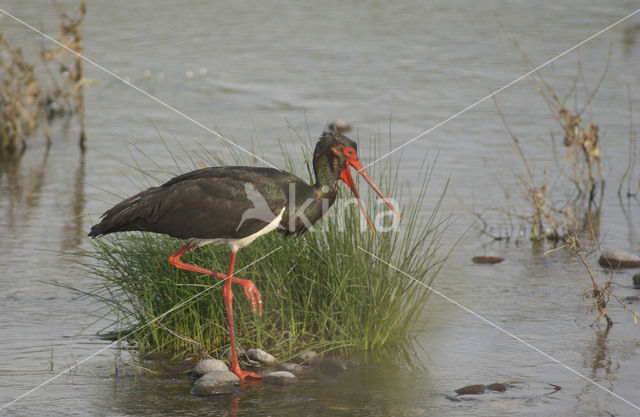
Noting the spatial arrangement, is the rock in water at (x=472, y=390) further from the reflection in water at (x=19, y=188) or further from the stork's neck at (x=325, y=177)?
the reflection in water at (x=19, y=188)

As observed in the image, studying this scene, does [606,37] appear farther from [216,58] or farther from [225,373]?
[225,373]

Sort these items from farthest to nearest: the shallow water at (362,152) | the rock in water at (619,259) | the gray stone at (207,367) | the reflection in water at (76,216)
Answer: the reflection in water at (76,216), the rock in water at (619,259), the gray stone at (207,367), the shallow water at (362,152)

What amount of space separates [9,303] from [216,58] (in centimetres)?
1115

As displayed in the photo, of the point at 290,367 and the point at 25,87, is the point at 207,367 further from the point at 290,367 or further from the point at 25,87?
the point at 25,87

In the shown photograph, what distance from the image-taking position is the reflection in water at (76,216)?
996 cm


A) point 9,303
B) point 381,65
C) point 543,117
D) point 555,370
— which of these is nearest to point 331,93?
point 381,65

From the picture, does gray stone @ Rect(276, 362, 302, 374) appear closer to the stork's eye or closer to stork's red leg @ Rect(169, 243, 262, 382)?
stork's red leg @ Rect(169, 243, 262, 382)

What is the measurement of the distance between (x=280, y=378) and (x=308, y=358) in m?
0.40

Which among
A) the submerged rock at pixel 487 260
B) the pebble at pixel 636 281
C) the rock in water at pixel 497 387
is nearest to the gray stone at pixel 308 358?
the rock in water at pixel 497 387

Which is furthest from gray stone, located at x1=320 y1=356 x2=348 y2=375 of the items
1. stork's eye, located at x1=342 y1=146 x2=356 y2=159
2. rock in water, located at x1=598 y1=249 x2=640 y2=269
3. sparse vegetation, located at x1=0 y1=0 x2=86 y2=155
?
sparse vegetation, located at x1=0 y1=0 x2=86 y2=155

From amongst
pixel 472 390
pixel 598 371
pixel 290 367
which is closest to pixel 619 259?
pixel 598 371

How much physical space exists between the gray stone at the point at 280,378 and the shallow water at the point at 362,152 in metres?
0.08

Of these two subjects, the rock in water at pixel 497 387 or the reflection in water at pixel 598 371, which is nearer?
the reflection in water at pixel 598 371

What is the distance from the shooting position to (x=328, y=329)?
7090 millimetres
